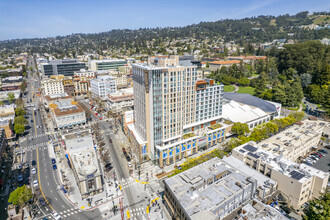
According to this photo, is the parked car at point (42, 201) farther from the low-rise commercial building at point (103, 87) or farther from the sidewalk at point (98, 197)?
the low-rise commercial building at point (103, 87)

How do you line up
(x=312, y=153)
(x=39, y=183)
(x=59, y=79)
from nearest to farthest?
(x=39, y=183), (x=312, y=153), (x=59, y=79)

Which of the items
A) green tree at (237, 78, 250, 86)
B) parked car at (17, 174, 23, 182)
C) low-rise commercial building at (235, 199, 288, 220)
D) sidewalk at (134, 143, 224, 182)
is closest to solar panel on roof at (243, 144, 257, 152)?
sidewalk at (134, 143, 224, 182)

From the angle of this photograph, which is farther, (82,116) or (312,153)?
(82,116)

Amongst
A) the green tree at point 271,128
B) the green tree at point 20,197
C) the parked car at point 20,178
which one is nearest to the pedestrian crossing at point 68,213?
the green tree at point 20,197

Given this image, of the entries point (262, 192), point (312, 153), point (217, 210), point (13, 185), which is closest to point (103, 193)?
point (13, 185)

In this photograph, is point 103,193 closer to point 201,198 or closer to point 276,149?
point 201,198

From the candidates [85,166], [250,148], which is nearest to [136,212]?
[85,166]

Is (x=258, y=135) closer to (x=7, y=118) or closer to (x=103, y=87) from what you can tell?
(x=103, y=87)

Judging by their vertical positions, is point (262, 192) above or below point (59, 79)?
below
